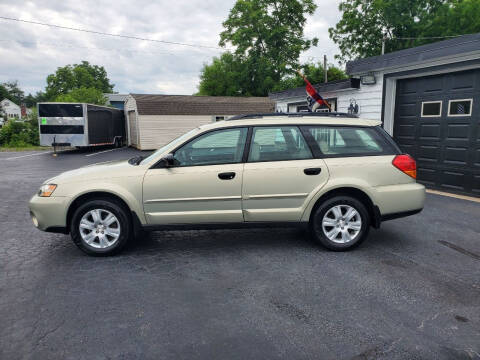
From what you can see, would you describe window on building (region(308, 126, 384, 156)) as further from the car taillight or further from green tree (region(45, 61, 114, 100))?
green tree (region(45, 61, 114, 100))

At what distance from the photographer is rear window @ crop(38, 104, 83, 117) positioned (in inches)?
784

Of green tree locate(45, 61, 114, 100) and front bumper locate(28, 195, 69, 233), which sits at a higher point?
green tree locate(45, 61, 114, 100)

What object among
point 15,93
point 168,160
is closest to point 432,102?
point 168,160

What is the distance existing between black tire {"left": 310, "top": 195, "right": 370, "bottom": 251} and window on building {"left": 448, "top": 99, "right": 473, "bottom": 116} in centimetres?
510

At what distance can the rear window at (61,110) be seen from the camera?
1991 centimetres

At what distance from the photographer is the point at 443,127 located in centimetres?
854

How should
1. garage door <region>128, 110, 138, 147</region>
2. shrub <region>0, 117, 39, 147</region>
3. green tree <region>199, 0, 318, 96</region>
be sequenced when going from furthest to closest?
1. green tree <region>199, 0, 318, 96</region>
2. shrub <region>0, 117, 39, 147</region>
3. garage door <region>128, 110, 138, 147</region>

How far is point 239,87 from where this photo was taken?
4478cm

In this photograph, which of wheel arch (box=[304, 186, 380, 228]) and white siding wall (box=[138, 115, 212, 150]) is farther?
white siding wall (box=[138, 115, 212, 150])

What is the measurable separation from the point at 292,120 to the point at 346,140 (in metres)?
0.74

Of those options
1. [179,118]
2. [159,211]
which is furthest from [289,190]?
[179,118]

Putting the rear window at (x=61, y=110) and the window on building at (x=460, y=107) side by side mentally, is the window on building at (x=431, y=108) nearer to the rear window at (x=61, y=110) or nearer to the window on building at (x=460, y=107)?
the window on building at (x=460, y=107)

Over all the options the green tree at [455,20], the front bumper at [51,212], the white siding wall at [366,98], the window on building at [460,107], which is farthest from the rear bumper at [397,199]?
the green tree at [455,20]

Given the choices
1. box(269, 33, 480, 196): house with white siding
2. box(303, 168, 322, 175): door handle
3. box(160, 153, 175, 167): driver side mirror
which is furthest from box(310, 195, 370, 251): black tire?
box(269, 33, 480, 196): house with white siding
